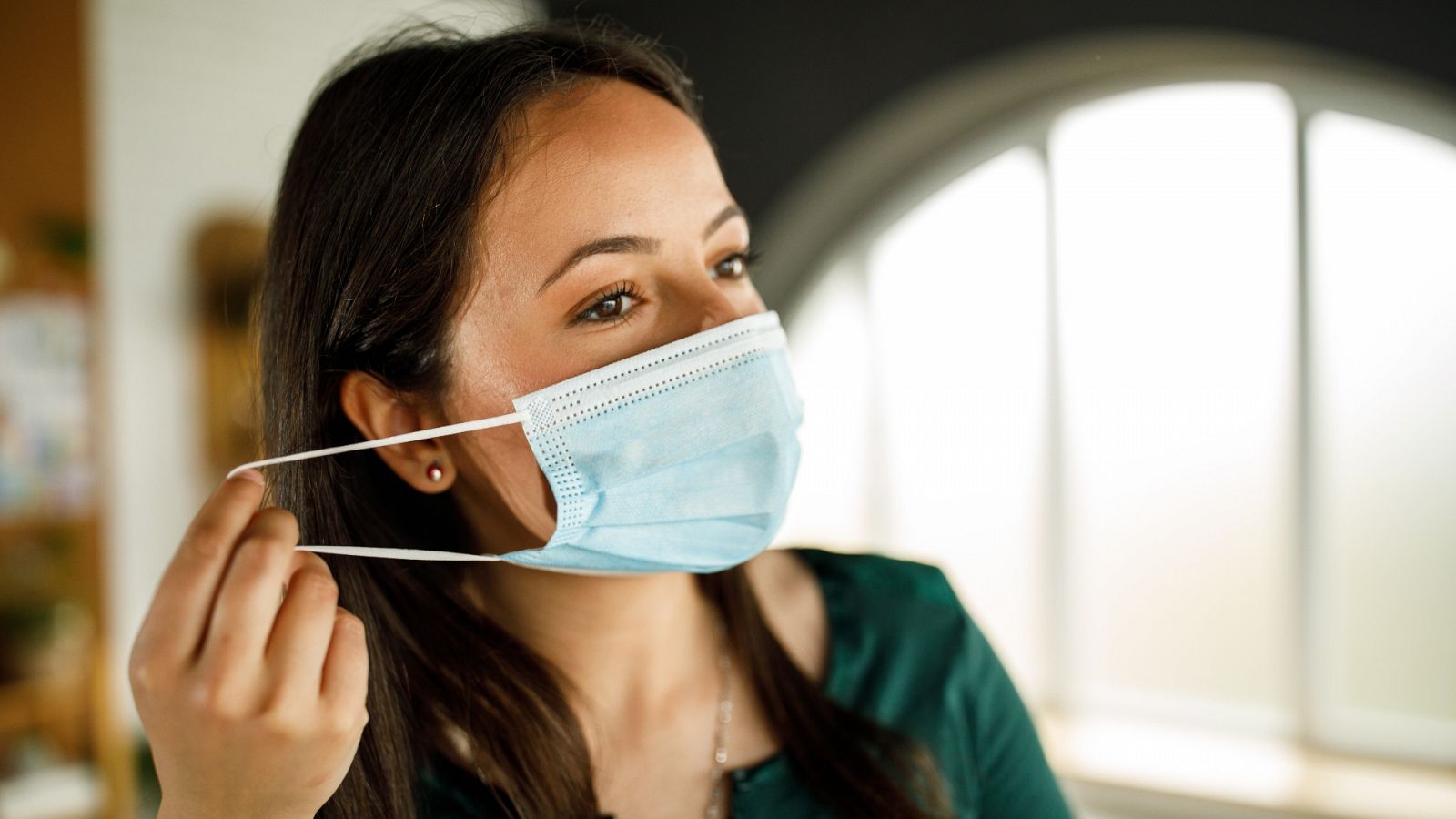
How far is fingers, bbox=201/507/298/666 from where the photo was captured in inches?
27.9

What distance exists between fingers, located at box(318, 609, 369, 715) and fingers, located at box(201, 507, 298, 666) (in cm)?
5

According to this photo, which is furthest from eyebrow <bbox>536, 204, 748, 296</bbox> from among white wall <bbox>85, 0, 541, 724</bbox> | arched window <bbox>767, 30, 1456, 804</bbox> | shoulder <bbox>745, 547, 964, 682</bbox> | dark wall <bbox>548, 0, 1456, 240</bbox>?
arched window <bbox>767, 30, 1456, 804</bbox>

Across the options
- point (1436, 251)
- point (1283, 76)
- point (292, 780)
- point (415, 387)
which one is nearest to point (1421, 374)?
point (1436, 251)

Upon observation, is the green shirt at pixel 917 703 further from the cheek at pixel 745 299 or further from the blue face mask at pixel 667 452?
the cheek at pixel 745 299

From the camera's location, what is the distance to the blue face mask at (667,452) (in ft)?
3.31

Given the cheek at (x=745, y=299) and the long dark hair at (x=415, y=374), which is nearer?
the long dark hair at (x=415, y=374)

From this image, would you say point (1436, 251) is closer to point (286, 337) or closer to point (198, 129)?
point (286, 337)

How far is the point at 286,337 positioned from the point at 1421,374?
3.34 m

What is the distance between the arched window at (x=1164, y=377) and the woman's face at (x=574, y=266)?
2401 millimetres

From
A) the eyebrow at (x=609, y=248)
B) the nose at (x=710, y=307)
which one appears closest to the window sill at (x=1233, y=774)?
the nose at (x=710, y=307)

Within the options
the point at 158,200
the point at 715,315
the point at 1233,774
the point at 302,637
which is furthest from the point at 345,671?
the point at 1233,774

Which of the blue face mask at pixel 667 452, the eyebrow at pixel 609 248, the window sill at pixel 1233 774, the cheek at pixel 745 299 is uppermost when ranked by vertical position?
the eyebrow at pixel 609 248

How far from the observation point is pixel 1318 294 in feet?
10.5

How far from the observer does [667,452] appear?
1041mm
